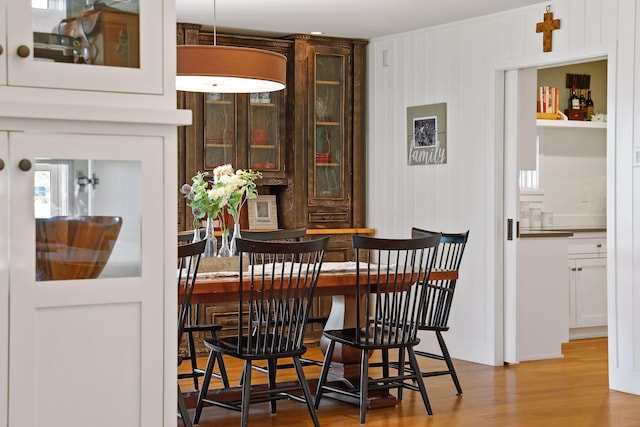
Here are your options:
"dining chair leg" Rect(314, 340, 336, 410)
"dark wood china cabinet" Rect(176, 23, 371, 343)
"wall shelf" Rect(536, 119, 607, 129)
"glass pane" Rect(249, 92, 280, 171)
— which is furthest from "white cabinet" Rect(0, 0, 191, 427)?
"wall shelf" Rect(536, 119, 607, 129)

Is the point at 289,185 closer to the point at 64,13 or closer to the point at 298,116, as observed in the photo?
the point at 298,116

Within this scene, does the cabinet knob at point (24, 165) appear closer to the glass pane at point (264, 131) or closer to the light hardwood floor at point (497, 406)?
the light hardwood floor at point (497, 406)

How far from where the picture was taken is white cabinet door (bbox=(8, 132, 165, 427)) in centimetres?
230

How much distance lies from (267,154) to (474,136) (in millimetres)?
1674

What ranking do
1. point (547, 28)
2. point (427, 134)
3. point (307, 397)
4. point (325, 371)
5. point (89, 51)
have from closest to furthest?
point (89, 51) < point (307, 397) < point (325, 371) < point (547, 28) < point (427, 134)

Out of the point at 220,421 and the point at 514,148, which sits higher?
the point at 514,148

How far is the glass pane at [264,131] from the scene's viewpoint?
24.4ft

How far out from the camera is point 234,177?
5.01m

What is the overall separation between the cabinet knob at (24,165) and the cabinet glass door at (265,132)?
5.14 metres

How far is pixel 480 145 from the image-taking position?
6730 mm

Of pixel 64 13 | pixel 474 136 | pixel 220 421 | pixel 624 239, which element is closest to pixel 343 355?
pixel 220 421

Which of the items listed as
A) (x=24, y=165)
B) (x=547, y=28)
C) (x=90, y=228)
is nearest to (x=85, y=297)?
(x=90, y=228)

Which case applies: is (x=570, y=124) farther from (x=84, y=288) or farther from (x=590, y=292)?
(x=84, y=288)

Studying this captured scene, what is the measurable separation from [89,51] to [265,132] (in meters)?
5.13
